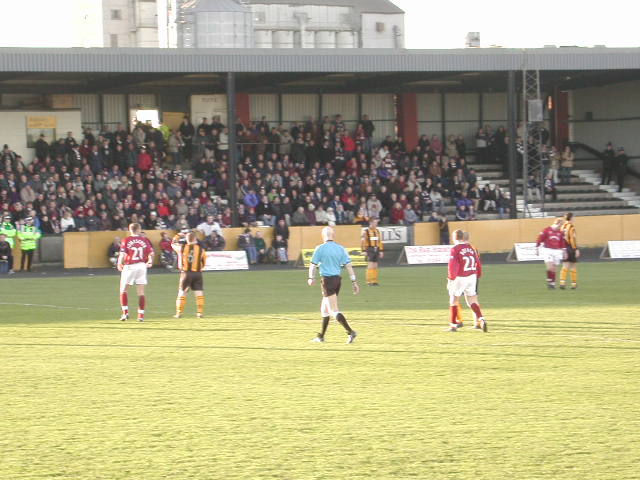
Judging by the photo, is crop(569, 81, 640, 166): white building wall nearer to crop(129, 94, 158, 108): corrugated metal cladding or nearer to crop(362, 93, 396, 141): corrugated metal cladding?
crop(362, 93, 396, 141): corrugated metal cladding

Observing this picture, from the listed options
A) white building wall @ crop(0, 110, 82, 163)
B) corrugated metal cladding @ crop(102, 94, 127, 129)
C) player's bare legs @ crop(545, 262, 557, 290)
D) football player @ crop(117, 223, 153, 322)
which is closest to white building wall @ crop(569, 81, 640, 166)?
corrugated metal cladding @ crop(102, 94, 127, 129)

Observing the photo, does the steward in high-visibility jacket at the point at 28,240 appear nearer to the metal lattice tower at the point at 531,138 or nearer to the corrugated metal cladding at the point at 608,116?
the metal lattice tower at the point at 531,138

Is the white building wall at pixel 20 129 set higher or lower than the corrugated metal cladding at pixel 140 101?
lower

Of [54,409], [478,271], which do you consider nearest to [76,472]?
[54,409]

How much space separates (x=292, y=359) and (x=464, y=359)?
2449 millimetres

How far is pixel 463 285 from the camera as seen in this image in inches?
727

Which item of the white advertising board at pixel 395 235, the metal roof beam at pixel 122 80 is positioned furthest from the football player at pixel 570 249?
the metal roof beam at pixel 122 80

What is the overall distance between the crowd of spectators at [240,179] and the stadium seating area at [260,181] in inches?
2.0

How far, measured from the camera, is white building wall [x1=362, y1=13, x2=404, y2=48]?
68625mm

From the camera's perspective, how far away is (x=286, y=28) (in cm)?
6688

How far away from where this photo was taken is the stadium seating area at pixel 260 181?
39469 millimetres

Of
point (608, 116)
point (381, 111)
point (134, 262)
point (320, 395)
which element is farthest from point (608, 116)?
point (320, 395)

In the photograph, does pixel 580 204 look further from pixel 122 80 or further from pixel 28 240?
pixel 28 240

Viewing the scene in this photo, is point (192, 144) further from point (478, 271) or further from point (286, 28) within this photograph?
point (478, 271)
